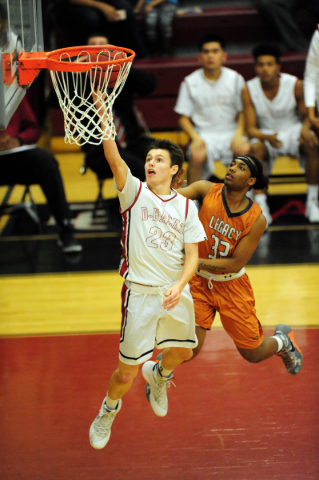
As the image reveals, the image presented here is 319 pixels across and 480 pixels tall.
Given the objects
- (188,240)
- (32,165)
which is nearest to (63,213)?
(32,165)

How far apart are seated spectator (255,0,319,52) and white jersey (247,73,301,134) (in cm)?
237

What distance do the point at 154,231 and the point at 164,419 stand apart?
1309 millimetres

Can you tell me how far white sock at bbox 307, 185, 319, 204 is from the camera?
6301mm

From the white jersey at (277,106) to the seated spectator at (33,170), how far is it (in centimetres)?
230

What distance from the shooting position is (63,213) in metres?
5.79

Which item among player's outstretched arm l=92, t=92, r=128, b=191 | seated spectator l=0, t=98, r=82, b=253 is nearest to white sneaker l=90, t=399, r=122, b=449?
player's outstretched arm l=92, t=92, r=128, b=191

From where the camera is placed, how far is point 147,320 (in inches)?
116

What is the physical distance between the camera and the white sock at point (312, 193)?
20.7ft

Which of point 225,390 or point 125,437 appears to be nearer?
point 125,437

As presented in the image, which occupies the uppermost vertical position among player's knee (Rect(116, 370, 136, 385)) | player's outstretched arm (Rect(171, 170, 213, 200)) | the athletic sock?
player's outstretched arm (Rect(171, 170, 213, 200))

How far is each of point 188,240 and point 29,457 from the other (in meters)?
1.50

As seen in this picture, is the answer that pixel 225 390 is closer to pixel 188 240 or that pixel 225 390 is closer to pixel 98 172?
pixel 188 240

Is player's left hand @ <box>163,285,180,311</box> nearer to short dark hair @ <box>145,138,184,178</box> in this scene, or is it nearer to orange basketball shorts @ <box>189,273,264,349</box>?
short dark hair @ <box>145,138,184,178</box>

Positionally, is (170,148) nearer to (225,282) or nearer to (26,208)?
(225,282)
